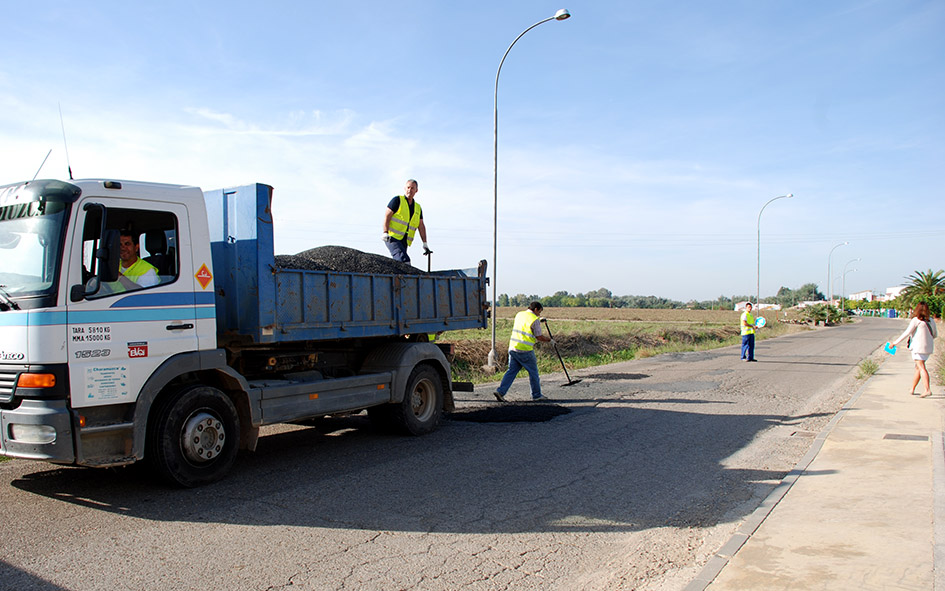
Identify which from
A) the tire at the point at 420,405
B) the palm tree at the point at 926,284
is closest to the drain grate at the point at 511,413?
the tire at the point at 420,405

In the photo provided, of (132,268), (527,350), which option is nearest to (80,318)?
(132,268)

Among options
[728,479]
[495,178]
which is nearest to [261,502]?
[728,479]

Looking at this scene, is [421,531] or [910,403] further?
[910,403]

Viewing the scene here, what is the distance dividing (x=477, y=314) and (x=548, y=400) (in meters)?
2.36

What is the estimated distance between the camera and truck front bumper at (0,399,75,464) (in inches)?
201

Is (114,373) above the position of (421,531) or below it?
above

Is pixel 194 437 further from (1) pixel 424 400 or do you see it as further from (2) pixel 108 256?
(1) pixel 424 400

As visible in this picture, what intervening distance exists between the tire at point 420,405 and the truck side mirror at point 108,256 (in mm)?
3901

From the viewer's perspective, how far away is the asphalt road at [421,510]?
4250 mm

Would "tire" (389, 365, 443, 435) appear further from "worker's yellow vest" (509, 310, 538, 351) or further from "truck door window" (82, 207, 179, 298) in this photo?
"truck door window" (82, 207, 179, 298)

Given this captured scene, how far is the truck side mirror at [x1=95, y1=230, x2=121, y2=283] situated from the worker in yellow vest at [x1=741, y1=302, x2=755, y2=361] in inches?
707

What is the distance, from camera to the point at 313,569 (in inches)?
168

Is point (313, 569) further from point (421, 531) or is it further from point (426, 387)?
point (426, 387)

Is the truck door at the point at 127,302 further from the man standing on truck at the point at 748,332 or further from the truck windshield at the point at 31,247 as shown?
the man standing on truck at the point at 748,332
